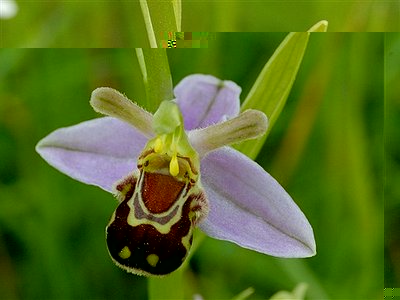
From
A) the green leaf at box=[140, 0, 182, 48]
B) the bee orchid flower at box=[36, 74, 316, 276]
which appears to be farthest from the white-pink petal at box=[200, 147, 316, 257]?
the green leaf at box=[140, 0, 182, 48]

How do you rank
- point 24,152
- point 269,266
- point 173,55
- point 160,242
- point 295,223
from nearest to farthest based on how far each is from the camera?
point 160,242 → point 295,223 → point 173,55 → point 24,152 → point 269,266

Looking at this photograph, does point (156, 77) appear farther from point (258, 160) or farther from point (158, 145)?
point (258, 160)

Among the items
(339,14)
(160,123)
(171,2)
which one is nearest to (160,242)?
(160,123)

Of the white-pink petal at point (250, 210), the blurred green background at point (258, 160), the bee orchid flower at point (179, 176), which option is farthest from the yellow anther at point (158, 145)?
the blurred green background at point (258, 160)

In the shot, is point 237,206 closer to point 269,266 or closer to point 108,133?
point 108,133

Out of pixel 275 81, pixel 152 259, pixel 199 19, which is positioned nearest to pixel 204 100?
pixel 275 81

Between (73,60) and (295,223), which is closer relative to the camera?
(295,223)

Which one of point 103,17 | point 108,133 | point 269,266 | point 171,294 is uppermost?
point 103,17
